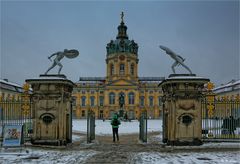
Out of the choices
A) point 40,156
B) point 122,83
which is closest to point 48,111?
point 40,156

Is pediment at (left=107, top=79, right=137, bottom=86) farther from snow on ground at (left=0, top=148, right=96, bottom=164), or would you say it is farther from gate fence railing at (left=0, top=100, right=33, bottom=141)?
snow on ground at (left=0, top=148, right=96, bottom=164)

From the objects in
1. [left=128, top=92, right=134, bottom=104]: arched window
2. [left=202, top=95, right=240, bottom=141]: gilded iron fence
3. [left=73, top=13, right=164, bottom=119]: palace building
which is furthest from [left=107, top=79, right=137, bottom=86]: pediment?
[left=202, top=95, right=240, bottom=141]: gilded iron fence

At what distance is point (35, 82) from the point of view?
14227 millimetres

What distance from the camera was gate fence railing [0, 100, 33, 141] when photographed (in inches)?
592

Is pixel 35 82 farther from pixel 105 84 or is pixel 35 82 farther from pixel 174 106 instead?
pixel 105 84

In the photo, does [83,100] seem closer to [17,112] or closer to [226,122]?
[17,112]

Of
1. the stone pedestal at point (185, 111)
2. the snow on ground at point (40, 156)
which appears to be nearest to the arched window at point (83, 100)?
the stone pedestal at point (185, 111)

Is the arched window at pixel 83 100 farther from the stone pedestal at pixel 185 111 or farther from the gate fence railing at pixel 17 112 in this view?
the stone pedestal at pixel 185 111

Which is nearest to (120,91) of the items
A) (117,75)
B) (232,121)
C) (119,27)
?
(117,75)

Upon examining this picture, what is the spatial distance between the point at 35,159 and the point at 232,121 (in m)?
9.51

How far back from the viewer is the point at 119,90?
9475 centimetres

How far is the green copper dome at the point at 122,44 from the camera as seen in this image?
96125 millimetres

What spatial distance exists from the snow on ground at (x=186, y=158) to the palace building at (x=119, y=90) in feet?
267

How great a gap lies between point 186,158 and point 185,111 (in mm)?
3375
